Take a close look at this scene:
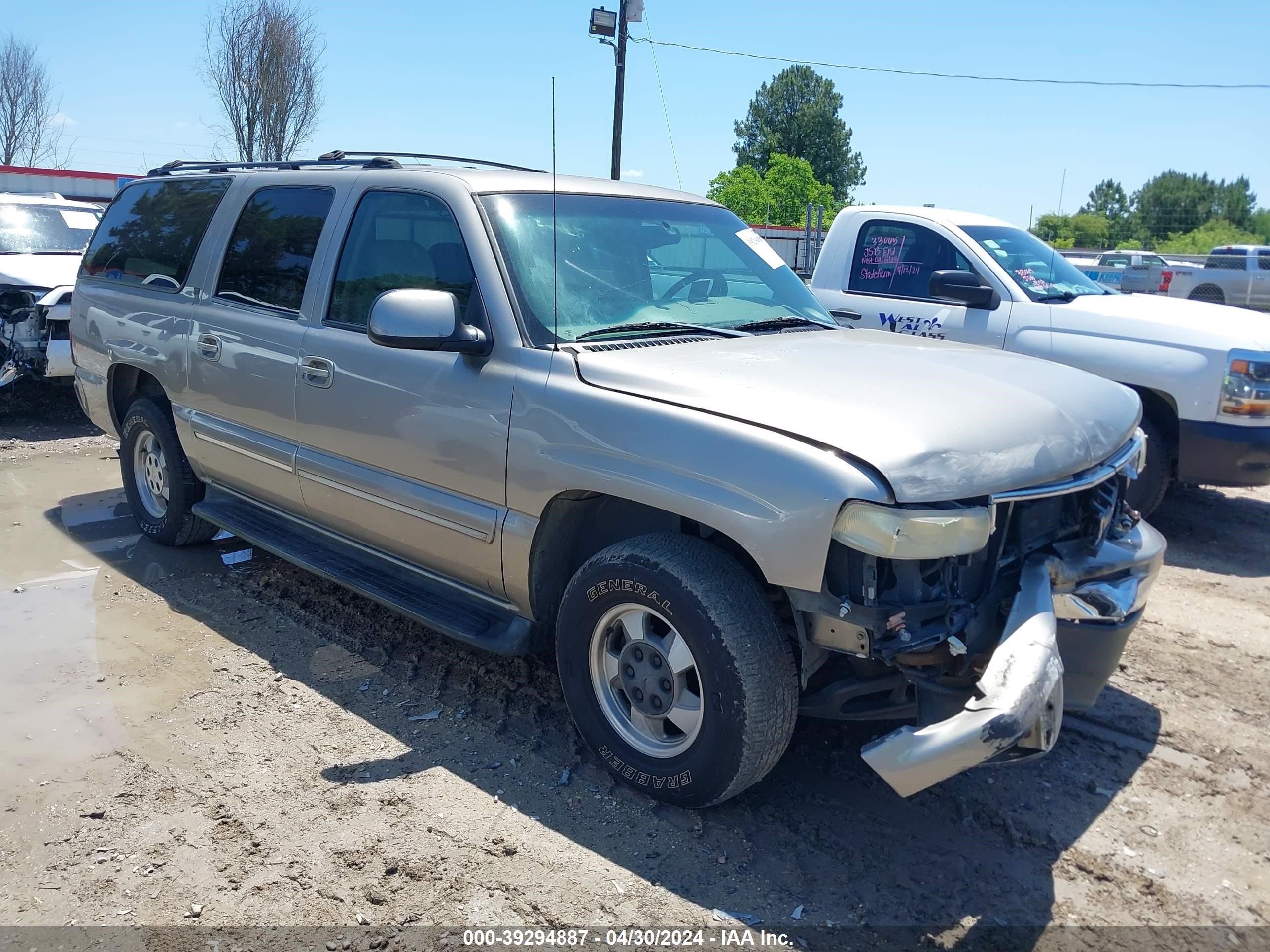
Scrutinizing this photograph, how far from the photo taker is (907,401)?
2.96 m

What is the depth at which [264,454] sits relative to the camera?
448cm

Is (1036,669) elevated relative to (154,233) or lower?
lower

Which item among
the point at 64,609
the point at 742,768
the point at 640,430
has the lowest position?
the point at 64,609

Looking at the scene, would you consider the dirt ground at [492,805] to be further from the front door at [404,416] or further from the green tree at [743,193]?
the green tree at [743,193]

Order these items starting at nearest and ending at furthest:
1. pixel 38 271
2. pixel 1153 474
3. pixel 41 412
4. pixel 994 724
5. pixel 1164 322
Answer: pixel 994 724, pixel 1153 474, pixel 1164 322, pixel 38 271, pixel 41 412

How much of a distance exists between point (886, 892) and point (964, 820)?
0.49 meters

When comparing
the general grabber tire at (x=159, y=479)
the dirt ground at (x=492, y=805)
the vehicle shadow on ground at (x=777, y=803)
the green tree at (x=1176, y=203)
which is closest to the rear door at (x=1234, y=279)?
the dirt ground at (x=492, y=805)

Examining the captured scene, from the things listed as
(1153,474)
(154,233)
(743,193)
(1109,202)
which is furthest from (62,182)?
(1109,202)

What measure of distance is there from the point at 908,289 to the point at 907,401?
445cm

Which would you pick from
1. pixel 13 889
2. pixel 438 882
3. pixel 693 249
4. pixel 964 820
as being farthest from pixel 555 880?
pixel 693 249

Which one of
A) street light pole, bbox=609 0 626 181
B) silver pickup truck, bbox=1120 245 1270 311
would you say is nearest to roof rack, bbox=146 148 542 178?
street light pole, bbox=609 0 626 181

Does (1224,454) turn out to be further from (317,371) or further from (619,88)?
(619,88)

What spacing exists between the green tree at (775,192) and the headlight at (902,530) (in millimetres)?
42048

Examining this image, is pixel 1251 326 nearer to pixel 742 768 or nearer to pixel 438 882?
pixel 742 768
